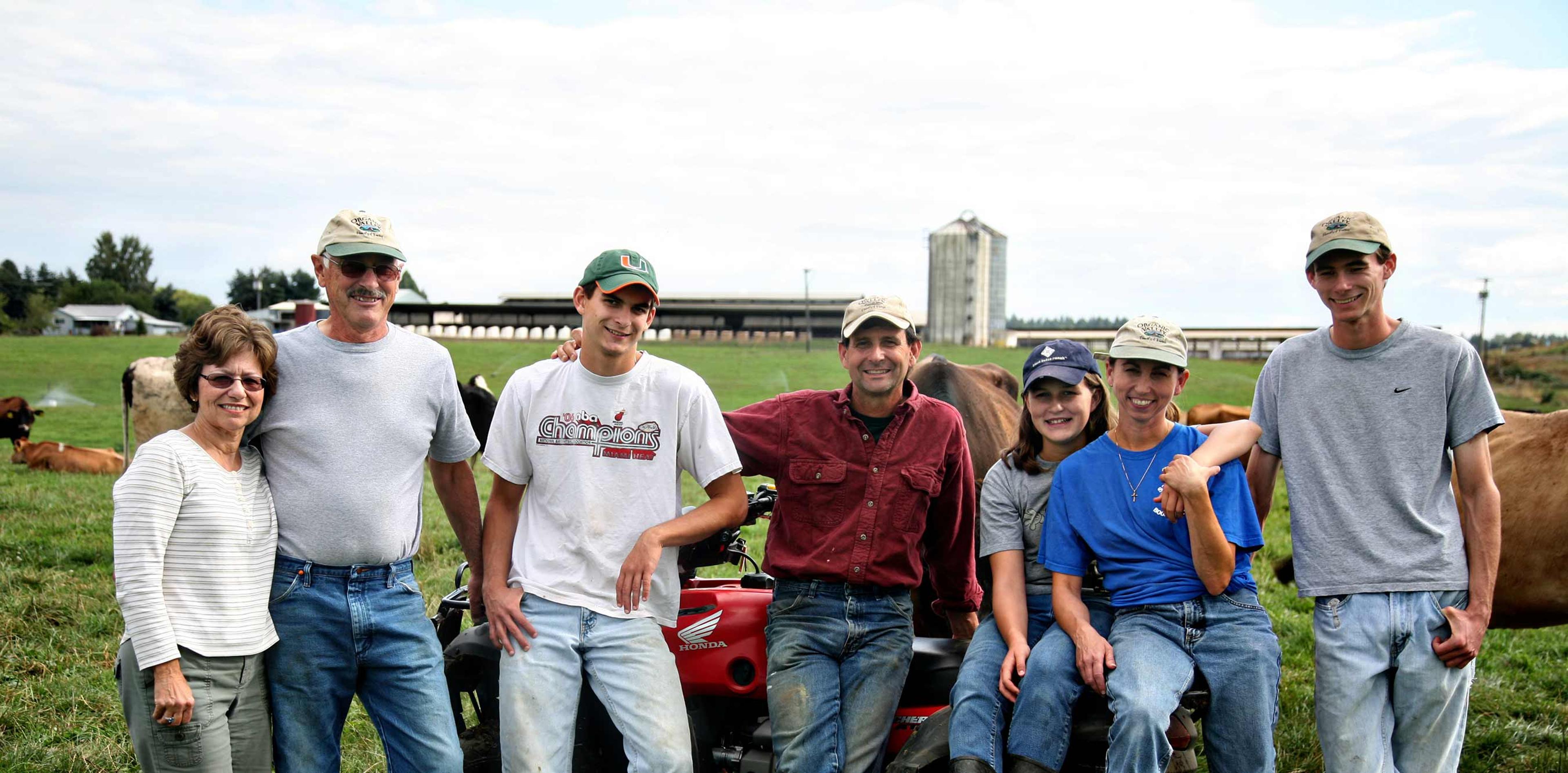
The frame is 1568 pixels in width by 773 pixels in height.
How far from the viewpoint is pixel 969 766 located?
114 inches

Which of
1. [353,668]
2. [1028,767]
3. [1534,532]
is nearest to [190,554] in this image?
[353,668]

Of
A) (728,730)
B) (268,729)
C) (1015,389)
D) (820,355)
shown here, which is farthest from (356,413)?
(820,355)

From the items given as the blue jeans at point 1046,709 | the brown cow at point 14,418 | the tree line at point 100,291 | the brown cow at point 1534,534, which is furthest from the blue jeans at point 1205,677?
the tree line at point 100,291

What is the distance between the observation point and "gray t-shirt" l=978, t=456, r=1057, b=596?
11.2 ft

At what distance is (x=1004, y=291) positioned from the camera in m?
64.8

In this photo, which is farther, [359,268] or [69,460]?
[69,460]

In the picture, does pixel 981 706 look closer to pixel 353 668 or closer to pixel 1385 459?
pixel 1385 459

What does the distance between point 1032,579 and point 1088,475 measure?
1.39ft

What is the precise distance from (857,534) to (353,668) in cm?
171

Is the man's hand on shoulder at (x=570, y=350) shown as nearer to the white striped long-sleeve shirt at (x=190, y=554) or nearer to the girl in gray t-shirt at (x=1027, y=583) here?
the white striped long-sleeve shirt at (x=190, y=554)

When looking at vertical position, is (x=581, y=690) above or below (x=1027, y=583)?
below

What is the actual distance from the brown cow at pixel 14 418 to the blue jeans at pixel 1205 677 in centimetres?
2211

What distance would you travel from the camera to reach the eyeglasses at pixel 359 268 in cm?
333

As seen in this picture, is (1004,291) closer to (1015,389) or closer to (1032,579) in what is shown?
(1015,389)
